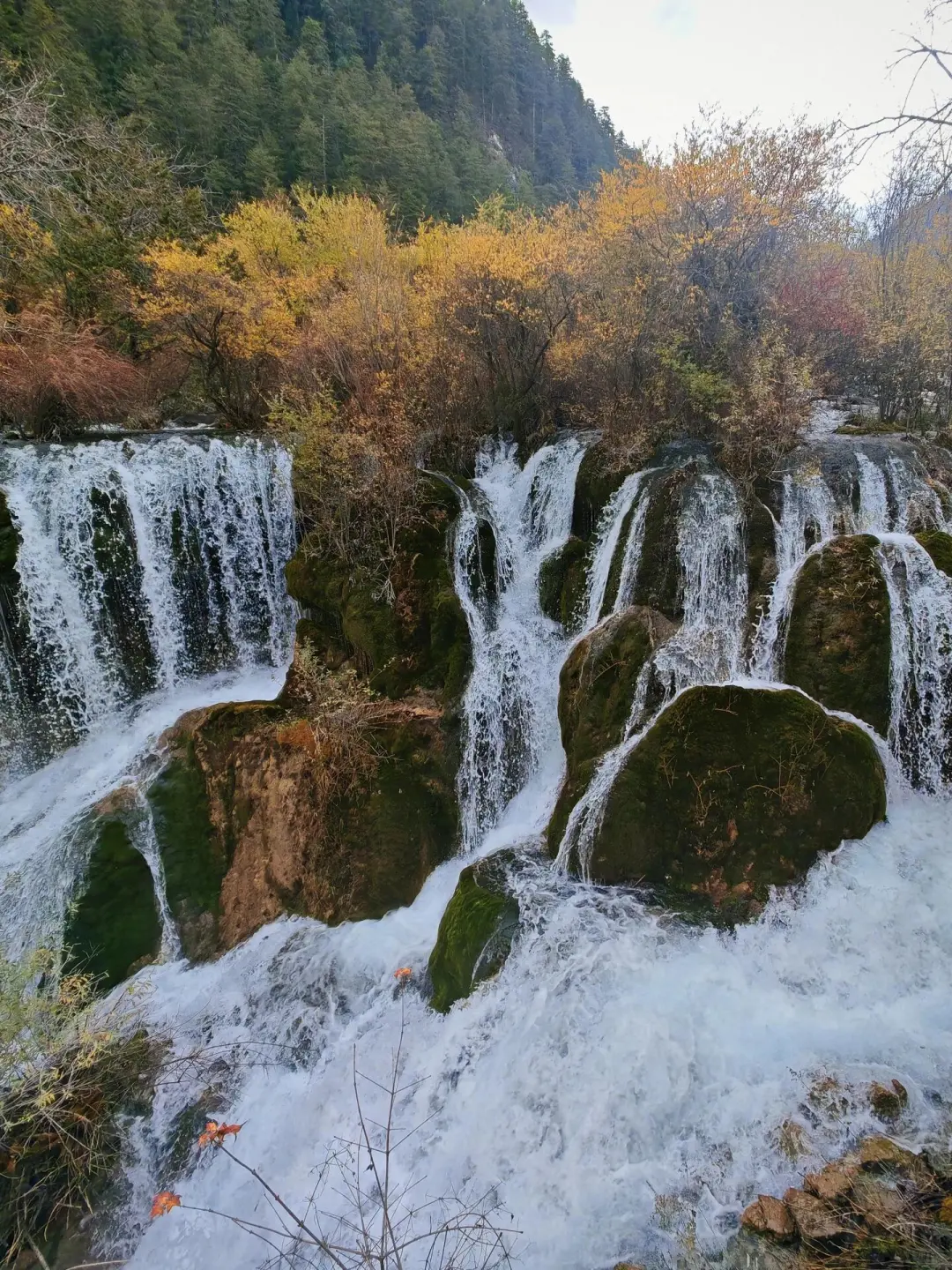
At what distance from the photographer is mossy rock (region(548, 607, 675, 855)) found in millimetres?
6266

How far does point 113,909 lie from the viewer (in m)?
6.42

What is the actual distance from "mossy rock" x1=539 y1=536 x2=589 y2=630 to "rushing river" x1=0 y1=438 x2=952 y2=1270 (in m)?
0.75

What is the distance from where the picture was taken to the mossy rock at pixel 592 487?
883 cm

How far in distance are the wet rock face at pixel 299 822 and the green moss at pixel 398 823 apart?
0.01 meters

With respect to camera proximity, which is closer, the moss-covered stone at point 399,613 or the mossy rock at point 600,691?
the mossy rock at point 600,691

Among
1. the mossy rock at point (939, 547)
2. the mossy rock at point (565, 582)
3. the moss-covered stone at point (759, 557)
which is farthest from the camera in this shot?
the mossy rock at point (565, 582)

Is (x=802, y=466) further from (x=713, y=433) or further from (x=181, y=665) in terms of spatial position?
(x=181, y=665)

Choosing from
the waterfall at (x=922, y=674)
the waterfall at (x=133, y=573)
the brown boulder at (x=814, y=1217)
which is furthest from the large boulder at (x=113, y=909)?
the waterfall at (x=922, y=674)

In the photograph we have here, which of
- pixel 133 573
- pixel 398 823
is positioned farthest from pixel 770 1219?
pixel 133 573

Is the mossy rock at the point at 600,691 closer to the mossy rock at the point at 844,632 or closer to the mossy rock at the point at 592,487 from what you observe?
the mossy rock at the point at 844,632

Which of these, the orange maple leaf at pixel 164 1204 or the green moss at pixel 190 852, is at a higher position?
the green moss at pixel 190 852

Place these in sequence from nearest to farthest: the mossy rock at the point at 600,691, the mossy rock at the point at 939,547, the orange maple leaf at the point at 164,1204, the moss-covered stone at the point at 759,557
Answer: the orange maple leaf at the point at 164,1204 → the mossy rock at the point at 939,547 → the mossy rock at the point at 600,691 → the moss-covered stone at the point at 759,557

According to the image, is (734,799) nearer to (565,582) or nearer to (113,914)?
(565,582)

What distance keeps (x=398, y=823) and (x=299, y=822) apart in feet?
3.81
